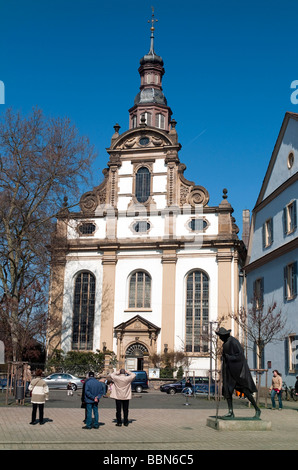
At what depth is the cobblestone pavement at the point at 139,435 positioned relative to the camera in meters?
11.0

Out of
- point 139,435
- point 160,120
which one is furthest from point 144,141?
point 139,435

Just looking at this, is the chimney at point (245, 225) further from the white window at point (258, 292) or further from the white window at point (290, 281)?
the white window at point (290, 281)

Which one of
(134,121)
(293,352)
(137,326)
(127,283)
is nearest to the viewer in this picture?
(293,352)

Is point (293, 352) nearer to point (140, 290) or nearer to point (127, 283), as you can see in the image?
point (140, 290)

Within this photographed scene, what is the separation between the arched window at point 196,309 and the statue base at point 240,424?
32172 millimetres

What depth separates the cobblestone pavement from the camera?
36.1 ft

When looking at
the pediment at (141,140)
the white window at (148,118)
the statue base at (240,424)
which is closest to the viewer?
the statue base at (240,424)

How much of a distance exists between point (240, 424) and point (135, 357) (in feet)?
111

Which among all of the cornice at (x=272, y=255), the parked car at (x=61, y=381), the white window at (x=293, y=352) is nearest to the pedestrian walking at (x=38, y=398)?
the white window at (x=293, y=352)

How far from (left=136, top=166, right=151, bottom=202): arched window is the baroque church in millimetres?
87

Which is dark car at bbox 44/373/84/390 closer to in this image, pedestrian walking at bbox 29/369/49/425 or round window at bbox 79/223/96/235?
round window at bbox 79/223/96/235

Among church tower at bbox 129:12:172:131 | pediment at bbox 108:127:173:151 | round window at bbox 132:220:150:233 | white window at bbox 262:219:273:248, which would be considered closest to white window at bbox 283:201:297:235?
white window at bbox 262:219:273:248

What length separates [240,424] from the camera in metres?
13.6
